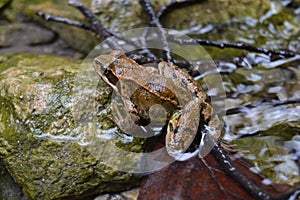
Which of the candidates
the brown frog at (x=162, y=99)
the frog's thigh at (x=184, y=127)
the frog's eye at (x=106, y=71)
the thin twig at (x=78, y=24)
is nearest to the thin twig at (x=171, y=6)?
the thin twig at (x=78, y=24)

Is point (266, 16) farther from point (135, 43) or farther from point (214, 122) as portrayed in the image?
point (214, 122)

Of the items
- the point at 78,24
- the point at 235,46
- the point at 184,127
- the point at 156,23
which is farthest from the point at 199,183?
the point at 78,24

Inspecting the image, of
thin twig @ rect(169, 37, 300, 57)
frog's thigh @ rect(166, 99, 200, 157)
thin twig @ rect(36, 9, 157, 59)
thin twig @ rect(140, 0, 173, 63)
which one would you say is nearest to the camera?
frog's thigh @ rect(166, 99, 200, 157)

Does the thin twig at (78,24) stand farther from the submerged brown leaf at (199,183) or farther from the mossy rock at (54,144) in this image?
the submerged brown leaf at (199,183)

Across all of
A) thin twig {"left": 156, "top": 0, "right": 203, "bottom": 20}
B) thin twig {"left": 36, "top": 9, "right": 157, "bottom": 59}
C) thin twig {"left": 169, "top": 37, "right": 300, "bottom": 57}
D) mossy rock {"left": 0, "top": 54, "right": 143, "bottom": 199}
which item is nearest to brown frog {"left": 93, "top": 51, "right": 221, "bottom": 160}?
mossy rock {"left": 0, "top": 54, "right": 143, "bottom": 199}

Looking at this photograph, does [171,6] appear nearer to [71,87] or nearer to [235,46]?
[235,46]

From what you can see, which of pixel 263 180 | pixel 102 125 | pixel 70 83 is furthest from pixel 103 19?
pixel 263 180

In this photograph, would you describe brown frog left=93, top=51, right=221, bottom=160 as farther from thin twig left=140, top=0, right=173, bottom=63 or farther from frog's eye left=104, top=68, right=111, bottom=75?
thin twig left=140, top=0, right=173, bottom=63
